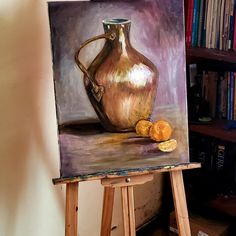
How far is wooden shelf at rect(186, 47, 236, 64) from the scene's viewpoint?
5.80ft

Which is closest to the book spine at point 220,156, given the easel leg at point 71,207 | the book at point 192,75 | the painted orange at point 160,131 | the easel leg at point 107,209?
the book at point 192,75

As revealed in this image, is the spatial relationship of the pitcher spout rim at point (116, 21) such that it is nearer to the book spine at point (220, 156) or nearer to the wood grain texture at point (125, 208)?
the wood grain texture at point (125, 208)

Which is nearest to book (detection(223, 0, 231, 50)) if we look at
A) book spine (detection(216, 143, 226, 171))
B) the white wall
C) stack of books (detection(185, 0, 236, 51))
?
stack of books (detection(185, 0, 236, 51))

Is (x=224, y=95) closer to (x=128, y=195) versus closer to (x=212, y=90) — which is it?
(x=212, y=90)

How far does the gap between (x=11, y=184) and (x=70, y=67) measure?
0.50 metres

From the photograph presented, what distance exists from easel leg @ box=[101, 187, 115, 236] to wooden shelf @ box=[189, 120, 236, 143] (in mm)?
480

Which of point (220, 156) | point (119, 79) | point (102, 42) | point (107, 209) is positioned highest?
point (102, 42)

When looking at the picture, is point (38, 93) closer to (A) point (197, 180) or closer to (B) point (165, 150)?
(B) point (165, 150)

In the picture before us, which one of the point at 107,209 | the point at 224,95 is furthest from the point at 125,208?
the point at 224,95

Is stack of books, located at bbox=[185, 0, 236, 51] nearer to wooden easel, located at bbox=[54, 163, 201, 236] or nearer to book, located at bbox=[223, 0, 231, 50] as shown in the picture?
book, located at bbox=[223, 0, 231, 50]

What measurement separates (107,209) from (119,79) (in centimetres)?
55

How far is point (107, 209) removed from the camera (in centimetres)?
167

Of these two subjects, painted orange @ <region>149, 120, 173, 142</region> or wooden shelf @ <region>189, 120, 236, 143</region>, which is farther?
wooden shelf @ <region>189, 120, 236, 143</region>

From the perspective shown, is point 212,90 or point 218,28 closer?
point 218,28
